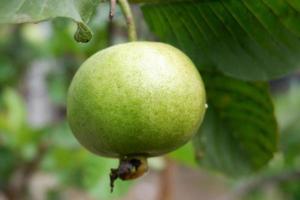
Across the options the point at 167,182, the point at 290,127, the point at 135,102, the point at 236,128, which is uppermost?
the point at 135,102

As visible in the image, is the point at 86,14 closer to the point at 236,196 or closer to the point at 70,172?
the point at 70,172

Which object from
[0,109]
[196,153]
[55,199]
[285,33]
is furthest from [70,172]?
[285,33]

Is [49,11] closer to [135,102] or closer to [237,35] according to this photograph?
[135,102]

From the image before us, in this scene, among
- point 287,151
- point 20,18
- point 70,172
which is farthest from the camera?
point 70,172

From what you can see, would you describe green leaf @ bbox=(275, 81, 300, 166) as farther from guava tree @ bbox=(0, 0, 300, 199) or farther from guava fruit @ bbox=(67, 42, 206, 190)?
guava fruit @ bbox=(67, 42, 206, 190)

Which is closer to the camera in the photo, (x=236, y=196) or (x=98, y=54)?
(x=98, y=54)

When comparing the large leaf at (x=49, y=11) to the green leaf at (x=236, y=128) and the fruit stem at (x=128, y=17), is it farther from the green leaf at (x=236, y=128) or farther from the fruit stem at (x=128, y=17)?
the green leaf at (x=236, y=128)

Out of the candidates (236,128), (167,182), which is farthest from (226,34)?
(167,182)
